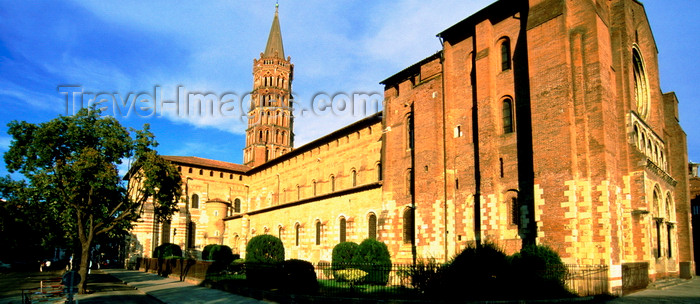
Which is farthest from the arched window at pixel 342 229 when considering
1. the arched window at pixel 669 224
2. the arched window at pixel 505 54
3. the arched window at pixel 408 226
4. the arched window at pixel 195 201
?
the arched window at pixel 195 201

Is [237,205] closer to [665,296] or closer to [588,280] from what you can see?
[588,280]

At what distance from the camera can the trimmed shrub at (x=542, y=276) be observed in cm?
1501

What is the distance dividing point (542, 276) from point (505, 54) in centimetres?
1051

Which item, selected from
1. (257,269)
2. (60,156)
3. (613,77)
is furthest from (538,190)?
(60,156)

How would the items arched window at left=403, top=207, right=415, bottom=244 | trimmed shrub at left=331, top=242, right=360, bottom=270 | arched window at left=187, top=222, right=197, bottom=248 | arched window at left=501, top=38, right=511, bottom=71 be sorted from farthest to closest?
arched window at left=187, top=222, right=197, bottom=248, arched window at left=403, top=207, right=415, bottom=244, trimmed shrub at left=331, top=242, right=360, bottom=270, arched window at left=501, top=38, right=511, bottom=71

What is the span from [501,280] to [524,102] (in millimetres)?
8512

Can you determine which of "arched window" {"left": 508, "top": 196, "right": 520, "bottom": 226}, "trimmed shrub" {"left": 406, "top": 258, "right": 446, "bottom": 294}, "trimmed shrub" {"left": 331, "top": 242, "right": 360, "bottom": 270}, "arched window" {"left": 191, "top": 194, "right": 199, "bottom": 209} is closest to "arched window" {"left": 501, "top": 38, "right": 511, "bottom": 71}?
"arched window" {"left": 508, "top": 196, "right": 520, "bottom": 226}

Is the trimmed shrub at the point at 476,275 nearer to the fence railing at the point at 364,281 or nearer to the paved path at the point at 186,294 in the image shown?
the fence railing at the point at 364,281

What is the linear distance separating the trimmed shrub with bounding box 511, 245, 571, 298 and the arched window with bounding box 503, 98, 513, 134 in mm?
6119

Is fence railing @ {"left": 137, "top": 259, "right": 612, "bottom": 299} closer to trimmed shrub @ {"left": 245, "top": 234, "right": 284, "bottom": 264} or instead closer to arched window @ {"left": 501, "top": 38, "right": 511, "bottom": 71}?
trimmed shrub @ {"left": 245, "top": 234, "right": 284, "bottom": 264}

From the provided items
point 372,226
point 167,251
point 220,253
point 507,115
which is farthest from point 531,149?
point 167,251

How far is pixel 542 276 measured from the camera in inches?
600

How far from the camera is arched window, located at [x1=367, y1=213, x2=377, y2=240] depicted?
27.5 meters

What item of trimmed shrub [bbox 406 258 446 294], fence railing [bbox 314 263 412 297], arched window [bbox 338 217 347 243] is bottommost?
fence railing [bbox 314 263 412 297]
